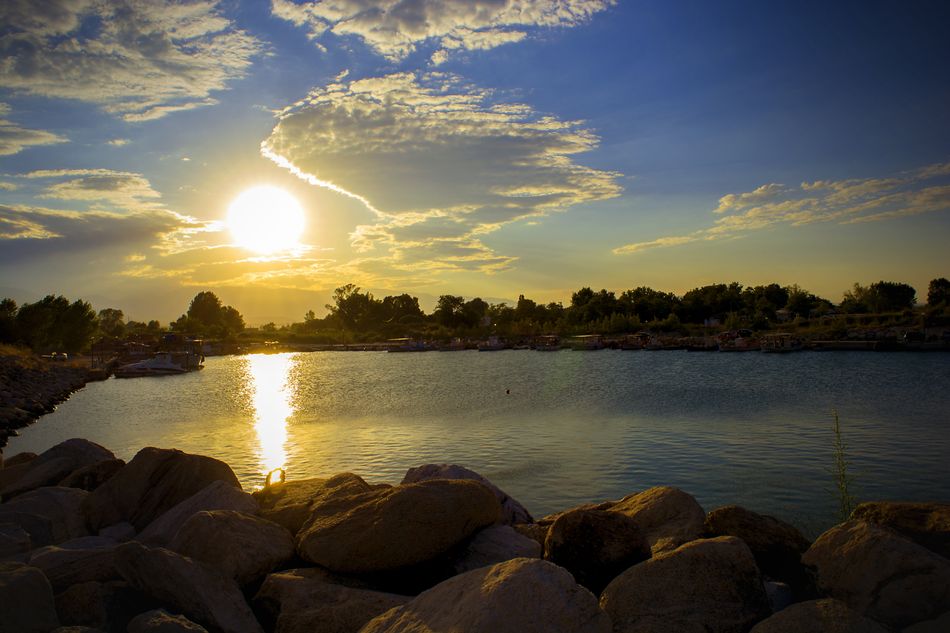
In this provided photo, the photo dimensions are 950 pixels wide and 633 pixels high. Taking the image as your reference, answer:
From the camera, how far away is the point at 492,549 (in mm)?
9023

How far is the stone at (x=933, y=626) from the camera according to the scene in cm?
634

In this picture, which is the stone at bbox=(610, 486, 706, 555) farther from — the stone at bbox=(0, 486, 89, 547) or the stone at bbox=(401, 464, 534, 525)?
the stone at bbox=(0, 486, 89, 547)

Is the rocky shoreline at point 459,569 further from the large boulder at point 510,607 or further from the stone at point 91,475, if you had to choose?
the stone at point 91,475

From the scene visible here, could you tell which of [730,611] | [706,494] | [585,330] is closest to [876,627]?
[730,611]

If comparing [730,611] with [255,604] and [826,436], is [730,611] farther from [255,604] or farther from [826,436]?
[826,436]

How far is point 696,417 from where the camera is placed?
111 ft

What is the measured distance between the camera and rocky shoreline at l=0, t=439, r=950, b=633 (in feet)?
21.0

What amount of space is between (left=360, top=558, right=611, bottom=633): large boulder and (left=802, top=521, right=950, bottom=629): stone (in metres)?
3.20

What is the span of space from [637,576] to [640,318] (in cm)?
18674

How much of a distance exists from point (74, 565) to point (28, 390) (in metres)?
49.7

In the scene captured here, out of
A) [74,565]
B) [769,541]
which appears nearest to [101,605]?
[74,565]

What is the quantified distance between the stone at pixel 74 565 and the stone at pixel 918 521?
1018cm

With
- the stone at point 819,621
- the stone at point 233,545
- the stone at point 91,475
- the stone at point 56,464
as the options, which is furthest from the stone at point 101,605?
the stone at point 56,464

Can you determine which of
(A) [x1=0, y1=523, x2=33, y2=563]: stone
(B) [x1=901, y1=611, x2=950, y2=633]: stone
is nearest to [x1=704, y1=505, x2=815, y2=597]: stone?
(B) [x1=901, y1=611, x2=950, y2=633]: stone
